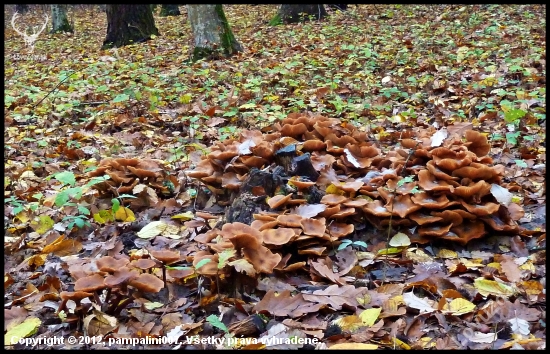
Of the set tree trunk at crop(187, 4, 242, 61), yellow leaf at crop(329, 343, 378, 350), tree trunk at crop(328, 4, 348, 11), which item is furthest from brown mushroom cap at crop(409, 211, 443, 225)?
tree trunk at crop(328, 4, 348, 11)

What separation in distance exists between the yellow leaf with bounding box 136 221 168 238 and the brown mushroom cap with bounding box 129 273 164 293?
1159mm

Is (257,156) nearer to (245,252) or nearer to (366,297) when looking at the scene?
(245,252)

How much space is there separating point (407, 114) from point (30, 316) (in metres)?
5.64

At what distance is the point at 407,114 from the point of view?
7262 millimetres

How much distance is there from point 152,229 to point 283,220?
1331 millimetres

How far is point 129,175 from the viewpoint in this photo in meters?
5.02

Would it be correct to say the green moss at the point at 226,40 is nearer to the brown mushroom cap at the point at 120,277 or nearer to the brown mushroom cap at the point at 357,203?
the brown mushroom cap at the point at 357,203

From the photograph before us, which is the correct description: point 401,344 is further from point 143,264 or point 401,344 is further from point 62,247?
point 62,247

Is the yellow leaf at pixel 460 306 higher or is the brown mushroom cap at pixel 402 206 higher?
the brown mushroom cap at pixel 402 206

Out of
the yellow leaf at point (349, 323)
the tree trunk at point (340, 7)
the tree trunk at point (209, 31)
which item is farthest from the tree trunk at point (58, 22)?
the yellow leaf at point (349, 323)

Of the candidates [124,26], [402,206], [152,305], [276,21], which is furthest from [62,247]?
[276,21]

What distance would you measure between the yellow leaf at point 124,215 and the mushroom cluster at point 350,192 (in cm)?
70

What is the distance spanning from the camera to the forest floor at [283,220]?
296 centimetres

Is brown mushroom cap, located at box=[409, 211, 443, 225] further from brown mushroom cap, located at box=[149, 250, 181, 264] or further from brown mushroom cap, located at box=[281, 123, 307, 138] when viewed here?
brown mushroom cap, located at box=[149, 250, 181, 264]
